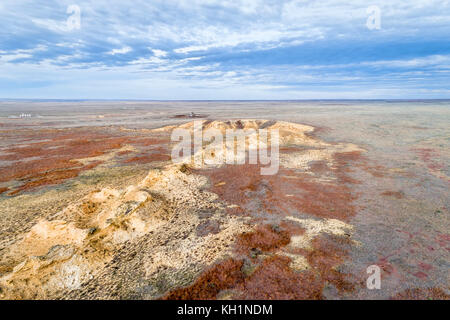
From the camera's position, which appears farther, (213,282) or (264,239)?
(264,239)

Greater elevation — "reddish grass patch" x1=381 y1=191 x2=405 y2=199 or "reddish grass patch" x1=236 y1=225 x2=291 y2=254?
"reddish grass patch" x1=381 y1=191 x2=405 y2=199

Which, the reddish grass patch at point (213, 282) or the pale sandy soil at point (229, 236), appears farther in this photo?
the pale sandy soil at point (229, 236)

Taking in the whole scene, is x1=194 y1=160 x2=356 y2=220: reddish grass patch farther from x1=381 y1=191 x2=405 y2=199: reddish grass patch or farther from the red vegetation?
the red vegetation

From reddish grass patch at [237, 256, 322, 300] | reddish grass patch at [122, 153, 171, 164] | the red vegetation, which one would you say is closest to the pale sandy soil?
reddish grass patch at [237, 256, 322, 300]

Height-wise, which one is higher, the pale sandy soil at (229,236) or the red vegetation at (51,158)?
the red vegetation at (51,158)

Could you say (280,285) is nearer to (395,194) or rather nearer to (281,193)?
(281,193)

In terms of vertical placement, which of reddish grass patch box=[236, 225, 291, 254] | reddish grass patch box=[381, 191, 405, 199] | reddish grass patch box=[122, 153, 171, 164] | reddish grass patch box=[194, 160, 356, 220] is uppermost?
reddish grass patch box=[122, 153, 171, 164]

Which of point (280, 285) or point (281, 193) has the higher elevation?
point (281, 193)

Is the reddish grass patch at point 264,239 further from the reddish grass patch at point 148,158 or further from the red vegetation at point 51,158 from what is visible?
the reddish grass patch at point 148,158

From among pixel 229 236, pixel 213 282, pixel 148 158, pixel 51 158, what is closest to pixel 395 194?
pixel 229 236

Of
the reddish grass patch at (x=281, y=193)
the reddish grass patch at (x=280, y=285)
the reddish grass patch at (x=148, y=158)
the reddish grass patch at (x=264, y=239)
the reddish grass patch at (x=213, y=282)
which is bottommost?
the reddish grass patch at (x=280, y=285)

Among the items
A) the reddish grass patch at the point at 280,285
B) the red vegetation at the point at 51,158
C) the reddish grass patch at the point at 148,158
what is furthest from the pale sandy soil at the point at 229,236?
the reddish grass patch at the point at 148,158

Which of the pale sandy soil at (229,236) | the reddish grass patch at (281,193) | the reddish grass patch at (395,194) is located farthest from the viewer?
the reddish grass patch at (395,194)

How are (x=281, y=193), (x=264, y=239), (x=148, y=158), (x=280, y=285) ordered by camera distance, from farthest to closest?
(x=148, y=158) < (x=281, y=193) < (x=264, y=239) < (x=280, y=285)
